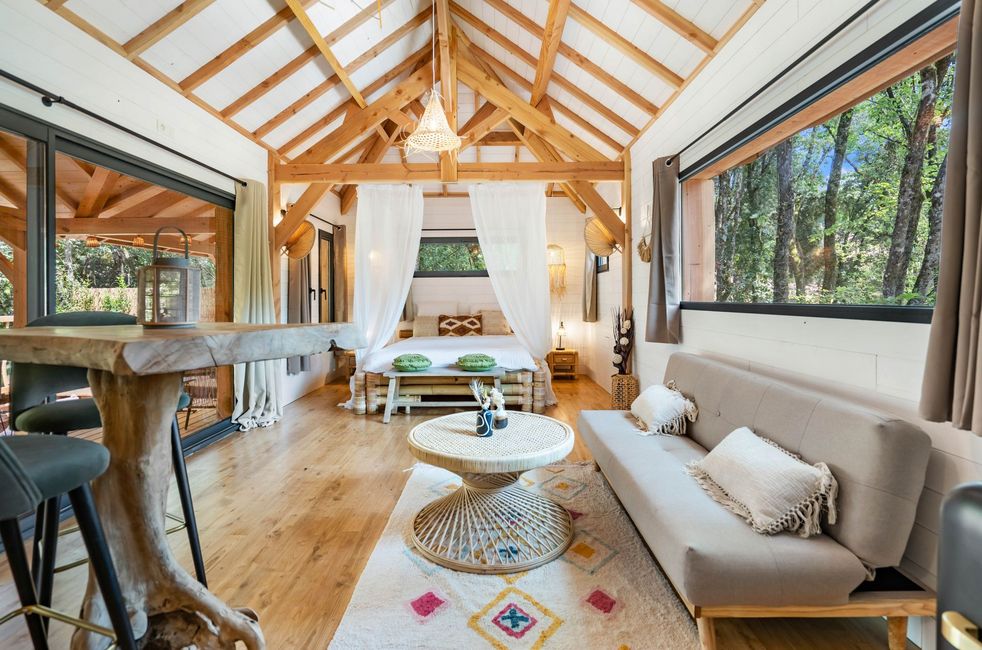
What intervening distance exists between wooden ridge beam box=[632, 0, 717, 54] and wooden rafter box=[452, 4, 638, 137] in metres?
1.24

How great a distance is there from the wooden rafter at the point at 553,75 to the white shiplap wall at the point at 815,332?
80 cm

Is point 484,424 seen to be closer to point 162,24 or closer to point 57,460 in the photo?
point 57,460

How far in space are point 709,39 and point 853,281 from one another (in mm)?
1844

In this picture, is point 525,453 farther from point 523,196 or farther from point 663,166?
point 523,196

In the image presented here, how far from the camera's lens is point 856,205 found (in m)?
1.87

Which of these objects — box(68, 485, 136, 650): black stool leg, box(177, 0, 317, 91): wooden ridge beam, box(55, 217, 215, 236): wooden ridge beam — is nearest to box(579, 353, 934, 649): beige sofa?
box(68, 485, 136, 650): black stool leg

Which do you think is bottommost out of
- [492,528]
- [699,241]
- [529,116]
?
[492,528]

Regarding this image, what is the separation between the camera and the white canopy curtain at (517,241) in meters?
4.45

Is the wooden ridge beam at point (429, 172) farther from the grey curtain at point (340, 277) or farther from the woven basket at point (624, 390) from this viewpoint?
the grey curtain at point (340, 277)

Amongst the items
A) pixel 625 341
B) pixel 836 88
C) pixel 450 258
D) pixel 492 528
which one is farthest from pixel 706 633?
pixel 450 258

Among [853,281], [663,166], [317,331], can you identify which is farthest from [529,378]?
[317,331]

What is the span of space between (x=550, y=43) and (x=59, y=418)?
151 inches

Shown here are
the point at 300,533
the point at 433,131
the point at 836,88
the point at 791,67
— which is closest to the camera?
the point at 836,88

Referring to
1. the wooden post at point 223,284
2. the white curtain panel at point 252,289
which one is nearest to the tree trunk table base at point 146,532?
the white curtain panel at point 252,289
